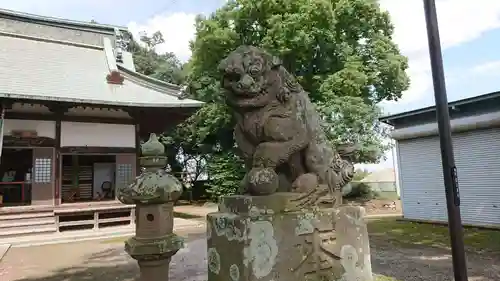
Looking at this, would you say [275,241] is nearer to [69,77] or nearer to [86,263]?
[86,263]

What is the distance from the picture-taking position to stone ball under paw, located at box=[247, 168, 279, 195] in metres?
2.46

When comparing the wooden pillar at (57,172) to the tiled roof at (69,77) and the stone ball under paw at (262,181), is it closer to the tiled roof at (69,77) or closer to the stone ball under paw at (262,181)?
the tiled roof at (69,77)

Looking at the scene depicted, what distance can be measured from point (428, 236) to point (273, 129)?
747cm

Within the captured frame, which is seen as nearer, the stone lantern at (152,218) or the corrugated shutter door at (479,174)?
the stone lantern at (152,218)

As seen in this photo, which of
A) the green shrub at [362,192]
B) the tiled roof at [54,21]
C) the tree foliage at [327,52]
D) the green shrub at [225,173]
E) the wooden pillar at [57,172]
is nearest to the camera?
the wooden pillar at [57,172]

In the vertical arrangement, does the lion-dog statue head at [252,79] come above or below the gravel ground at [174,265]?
above

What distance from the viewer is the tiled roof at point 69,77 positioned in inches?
385

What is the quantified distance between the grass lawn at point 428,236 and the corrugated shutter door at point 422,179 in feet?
1.52

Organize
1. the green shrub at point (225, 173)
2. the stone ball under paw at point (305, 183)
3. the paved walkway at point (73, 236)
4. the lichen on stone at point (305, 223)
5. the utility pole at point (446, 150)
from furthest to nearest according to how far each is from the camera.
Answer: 1. the green shrub at point (225, 173)
2. the paved walkway at point (73, 236)
3. the utility pole at point (446, 150)
4. the stone ball under paw at point (305, 183)
5. the lichen on stone at point (305, 223)

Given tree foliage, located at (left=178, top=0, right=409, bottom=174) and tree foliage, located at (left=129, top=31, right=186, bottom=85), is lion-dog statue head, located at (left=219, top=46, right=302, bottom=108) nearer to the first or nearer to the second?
tree foliage, located at (left=178, top=0, right=409, bottom=174)

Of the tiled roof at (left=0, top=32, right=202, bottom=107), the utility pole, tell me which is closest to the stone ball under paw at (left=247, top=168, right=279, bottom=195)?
the utility pole

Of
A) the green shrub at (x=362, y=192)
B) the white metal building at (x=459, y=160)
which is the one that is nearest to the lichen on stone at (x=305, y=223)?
the white metal building at (x=459, y=160)

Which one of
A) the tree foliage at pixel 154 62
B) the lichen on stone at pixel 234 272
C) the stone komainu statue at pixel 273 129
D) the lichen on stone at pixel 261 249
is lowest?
the lichen on stone at pixel 234 272

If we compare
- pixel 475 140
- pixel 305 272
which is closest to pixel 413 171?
pixel 475 140
